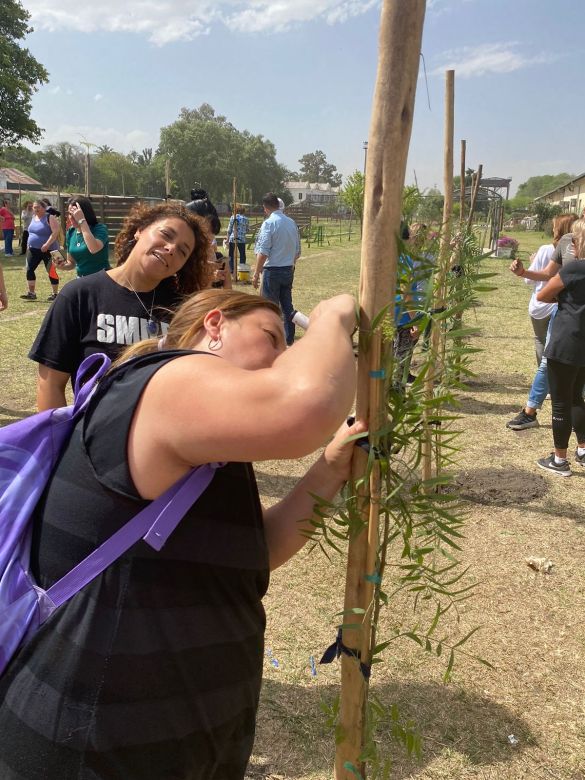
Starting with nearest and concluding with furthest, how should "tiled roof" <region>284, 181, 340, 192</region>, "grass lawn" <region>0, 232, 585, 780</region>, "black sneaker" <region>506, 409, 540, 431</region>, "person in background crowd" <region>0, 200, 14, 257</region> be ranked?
"grass lawn" <region>0, 232, 585, 780</region>
"black sneaker" <region>506, 409, 540, 431</region>
"person in background crowd" <region>0, 200, 14, 257</region>
"tiled roof" <region>284, 181, 340, 192</region>

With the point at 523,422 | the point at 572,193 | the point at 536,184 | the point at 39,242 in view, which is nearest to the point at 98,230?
the point at 523,422

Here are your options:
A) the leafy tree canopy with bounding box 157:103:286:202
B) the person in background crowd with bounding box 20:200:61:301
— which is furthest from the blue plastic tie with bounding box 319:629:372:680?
the leafy tree canopy with bounding box 157:103:286:202

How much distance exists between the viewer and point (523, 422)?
593cm

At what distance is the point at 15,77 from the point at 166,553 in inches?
1195

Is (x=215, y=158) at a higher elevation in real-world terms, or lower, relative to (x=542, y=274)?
higher

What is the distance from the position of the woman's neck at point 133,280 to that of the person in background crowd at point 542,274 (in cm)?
346

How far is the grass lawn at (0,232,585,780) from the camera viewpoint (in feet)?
7.84

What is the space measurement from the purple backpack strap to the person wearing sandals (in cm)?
412

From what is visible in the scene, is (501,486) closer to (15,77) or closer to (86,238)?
(86,238)

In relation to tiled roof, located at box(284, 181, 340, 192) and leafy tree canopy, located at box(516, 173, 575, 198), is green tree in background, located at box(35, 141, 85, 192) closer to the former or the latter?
tiled roof, located at box(284, 181, 340, 192)

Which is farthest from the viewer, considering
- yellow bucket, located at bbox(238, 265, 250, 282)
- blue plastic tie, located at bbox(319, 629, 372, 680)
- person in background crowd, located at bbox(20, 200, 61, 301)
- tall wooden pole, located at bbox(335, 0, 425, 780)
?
yellow bucket, located at bbox(238, 265, 250, 282)

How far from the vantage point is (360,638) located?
4.79 feet

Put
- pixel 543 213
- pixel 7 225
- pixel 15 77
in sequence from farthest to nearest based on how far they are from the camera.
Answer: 1. pixel 543 213
2. pixel 15 77
3. pixel 7 225

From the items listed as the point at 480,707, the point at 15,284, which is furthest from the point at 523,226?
the point at 480,707
